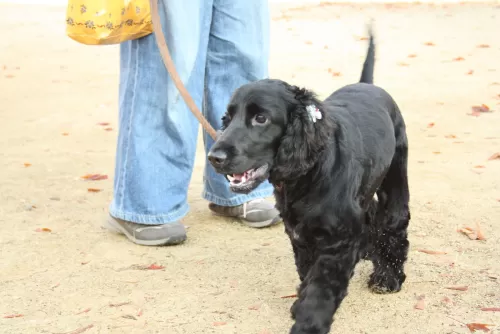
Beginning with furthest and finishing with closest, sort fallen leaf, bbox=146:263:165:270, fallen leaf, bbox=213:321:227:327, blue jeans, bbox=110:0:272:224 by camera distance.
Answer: blue jeans, bbox=110:0:272:224
fallen leaf, bbox=146:263:165:270
fallen leaf, bbox=213:321:227:327

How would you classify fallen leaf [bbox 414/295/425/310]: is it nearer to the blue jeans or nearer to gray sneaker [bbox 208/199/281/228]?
gray sneaker [bbox 208/199/281/228]

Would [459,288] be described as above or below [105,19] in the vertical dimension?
below

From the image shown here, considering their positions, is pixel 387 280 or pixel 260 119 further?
pixel 387 280

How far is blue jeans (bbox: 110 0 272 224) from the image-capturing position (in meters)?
4.63

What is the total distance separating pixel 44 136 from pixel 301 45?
5453mm

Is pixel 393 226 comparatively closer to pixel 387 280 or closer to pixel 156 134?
pixel 387 280

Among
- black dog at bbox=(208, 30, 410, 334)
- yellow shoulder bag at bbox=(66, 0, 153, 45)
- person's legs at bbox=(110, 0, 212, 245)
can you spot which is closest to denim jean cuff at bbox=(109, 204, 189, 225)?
person's legs at bbox=(110, 0, 212, 245)

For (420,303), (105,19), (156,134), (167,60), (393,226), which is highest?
(105,19)

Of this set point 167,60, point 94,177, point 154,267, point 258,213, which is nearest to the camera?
point 167,60

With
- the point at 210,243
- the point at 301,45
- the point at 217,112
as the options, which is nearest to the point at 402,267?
the point at 210,243

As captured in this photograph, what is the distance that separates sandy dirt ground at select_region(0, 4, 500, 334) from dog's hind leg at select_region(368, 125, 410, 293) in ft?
0.33

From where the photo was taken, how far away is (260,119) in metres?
3.34

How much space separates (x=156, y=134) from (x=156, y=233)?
59cm

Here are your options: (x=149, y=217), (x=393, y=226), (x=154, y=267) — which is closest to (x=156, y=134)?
(x=149, y=217)
